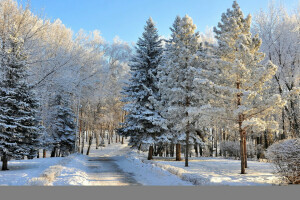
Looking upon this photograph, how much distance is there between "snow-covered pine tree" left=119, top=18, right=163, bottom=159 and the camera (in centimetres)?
2120

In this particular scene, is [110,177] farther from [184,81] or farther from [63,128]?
[63,128]

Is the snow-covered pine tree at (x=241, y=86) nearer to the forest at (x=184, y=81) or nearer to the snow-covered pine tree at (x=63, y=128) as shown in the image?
the forest at (x=184, y=81)

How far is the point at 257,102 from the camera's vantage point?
13422 millimetres

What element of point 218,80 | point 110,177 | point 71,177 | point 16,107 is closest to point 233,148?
point 218,80

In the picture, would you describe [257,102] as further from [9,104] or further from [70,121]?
[70,121]

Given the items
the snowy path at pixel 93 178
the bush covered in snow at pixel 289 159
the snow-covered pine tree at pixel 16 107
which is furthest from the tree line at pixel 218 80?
the snow-covered pine tree at pixel 16 107

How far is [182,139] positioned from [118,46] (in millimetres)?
28619

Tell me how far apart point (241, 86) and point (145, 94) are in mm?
9851

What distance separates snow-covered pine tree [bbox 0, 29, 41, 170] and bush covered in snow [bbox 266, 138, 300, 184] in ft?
47.2

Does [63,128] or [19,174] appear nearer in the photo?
[19,174]

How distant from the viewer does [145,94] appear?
22.0 metres

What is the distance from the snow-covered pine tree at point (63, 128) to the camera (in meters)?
28.0

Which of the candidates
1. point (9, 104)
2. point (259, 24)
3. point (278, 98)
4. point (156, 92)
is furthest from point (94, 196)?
point (259, 24)

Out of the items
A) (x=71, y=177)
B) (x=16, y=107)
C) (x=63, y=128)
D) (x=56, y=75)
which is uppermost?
(x=56, y=75)
